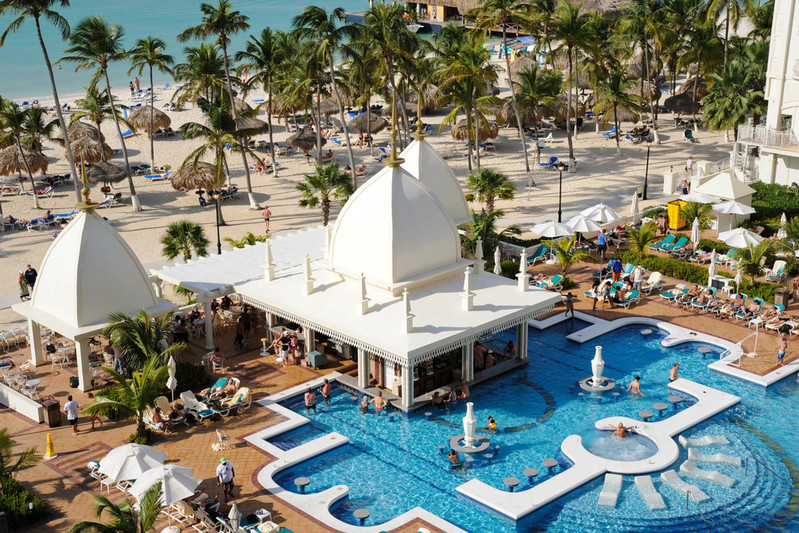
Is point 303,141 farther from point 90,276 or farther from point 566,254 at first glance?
point 90,276

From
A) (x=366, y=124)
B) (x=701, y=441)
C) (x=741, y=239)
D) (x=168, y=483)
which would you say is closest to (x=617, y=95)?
(x=366, y=124)

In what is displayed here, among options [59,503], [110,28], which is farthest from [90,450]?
[110,28]

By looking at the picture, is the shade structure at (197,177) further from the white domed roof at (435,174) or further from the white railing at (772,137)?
the white railing at (772,137)

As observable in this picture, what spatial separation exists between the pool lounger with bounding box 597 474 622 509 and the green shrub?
13.4m

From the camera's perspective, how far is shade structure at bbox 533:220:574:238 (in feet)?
125

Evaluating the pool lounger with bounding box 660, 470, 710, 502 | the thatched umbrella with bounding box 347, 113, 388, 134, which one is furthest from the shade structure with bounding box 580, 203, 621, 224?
the thatched umbrella with bounding box 347, 113, 388, 134

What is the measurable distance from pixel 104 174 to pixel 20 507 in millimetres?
30757

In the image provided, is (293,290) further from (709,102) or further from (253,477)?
(709,102)

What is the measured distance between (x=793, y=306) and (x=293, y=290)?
18.1m

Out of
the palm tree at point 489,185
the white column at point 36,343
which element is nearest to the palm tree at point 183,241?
the white column at point 36,343

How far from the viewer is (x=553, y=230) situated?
3828 cm

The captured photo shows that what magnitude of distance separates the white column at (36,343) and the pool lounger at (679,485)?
19670 millimetres

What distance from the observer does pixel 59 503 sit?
23.5 metres

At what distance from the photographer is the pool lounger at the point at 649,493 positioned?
23.0 metres
